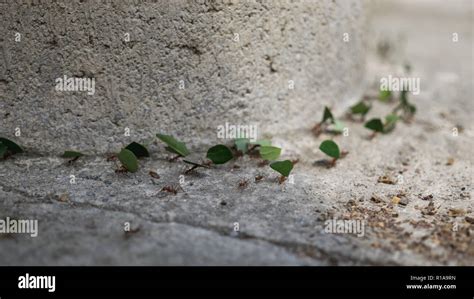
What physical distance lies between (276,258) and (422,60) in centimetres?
329

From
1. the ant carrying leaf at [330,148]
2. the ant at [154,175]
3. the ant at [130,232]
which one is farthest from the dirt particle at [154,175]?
the ant carrying leaf at [330,148]

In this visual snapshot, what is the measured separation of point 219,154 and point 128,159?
15.9 inches

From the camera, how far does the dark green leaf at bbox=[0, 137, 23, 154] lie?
265cm

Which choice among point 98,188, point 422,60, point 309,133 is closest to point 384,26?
point 422,60

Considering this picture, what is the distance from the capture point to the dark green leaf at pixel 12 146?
2.65m

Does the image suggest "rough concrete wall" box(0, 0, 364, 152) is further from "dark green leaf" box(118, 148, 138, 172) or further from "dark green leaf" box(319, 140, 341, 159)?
"dark green leaf" box(319, 140, 341, 159)

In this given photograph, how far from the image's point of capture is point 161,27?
265cm

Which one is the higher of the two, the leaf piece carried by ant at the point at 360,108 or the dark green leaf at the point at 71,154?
the leaf piece carried by ant at the point at 360,108

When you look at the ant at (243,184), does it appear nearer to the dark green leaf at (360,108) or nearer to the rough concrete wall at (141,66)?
the rough concrete wall at (141,66)

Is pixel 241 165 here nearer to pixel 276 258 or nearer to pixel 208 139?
pixel 208 139

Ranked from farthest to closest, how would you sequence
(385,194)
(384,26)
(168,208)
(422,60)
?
(384,26) < (422,60) < (385,194) < (168,208)

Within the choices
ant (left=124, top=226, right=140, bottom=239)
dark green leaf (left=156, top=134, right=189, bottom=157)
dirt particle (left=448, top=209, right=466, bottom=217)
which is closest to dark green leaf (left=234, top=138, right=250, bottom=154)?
dark green leaf (left=156, top=134, right=189, bottom=157)

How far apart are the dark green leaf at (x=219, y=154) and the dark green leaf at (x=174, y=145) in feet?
0.35
